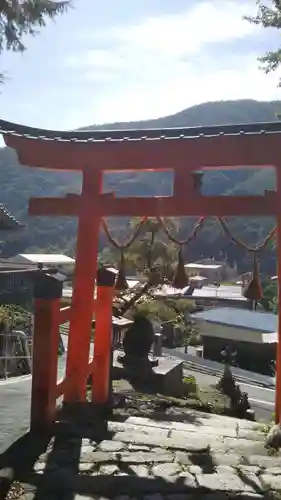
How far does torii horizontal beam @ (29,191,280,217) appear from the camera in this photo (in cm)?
591

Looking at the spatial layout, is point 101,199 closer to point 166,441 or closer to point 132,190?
point 166,441

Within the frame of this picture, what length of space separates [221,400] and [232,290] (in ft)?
116

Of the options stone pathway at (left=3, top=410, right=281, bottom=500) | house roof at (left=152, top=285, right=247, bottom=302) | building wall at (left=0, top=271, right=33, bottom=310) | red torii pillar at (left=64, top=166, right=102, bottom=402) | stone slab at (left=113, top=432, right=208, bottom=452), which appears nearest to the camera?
stone pathway at (left=3, top=410, right=281, bottom=500)

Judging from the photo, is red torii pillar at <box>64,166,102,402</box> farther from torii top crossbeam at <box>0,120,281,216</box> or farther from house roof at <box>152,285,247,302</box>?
house roof at <box>152,285,247,302</box>

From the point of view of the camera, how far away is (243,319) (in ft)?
82.6

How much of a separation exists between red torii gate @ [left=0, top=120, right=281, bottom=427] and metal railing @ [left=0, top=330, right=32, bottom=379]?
14.6ft

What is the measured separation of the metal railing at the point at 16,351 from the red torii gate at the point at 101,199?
446 centimetres

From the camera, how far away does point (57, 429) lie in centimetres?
564

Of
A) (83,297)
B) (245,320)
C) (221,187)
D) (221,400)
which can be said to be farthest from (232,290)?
(221,187)

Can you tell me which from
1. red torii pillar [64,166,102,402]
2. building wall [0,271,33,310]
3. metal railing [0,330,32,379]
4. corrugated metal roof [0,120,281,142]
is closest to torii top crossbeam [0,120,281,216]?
corrugated metal roof [0,120,281,142]

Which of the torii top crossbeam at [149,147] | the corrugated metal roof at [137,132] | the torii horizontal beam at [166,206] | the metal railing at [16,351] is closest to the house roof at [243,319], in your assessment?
the metal railing at [16,351]

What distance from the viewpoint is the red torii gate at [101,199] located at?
570cm

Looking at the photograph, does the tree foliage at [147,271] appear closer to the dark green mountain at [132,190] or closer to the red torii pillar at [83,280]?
the red torii pillar at [83,280]

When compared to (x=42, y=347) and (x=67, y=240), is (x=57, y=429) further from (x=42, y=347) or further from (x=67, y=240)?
(x=67, y=240)
